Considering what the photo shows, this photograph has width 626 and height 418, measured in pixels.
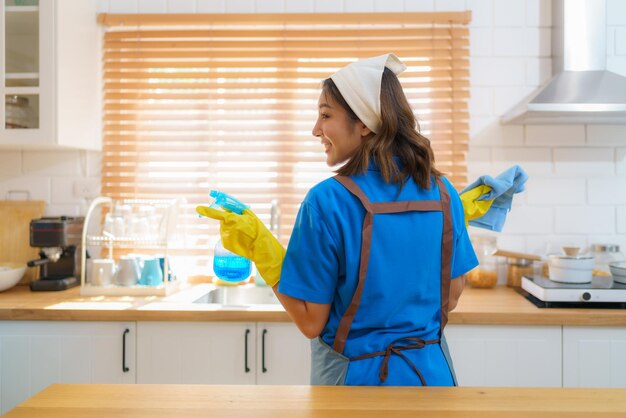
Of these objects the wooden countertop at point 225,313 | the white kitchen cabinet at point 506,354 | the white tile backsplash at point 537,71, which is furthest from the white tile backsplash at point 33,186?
the white tile backsplash at point 537,71

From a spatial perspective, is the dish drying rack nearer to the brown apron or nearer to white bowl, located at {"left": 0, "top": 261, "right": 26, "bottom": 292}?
white bowl, located at {"left": 0, "top": 261, "right": 26, "bottom": 292}

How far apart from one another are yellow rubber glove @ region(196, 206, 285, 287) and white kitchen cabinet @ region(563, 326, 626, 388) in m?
1.32

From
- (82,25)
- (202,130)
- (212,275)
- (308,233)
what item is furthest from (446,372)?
(82,25)

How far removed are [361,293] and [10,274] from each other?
193 cm

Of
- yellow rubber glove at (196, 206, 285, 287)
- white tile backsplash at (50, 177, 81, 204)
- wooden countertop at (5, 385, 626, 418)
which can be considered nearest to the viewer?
wooden countertop at (5, 385, 626, 418)

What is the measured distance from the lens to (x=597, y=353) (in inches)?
89.0

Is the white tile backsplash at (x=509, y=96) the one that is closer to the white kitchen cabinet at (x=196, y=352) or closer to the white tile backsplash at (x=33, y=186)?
the white kitchen cabinet at (x=196, y=352)

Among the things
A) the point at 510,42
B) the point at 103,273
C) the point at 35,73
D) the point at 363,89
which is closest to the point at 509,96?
the point at 510,42

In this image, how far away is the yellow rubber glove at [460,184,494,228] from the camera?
1797 mm

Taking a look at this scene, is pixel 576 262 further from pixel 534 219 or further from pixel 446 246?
pixel 446 246

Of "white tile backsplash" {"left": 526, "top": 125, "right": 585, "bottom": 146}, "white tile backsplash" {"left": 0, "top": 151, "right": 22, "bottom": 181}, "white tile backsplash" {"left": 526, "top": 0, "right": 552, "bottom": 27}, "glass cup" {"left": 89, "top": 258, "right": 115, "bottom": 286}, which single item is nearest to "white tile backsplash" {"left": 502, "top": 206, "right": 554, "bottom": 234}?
"white tile backsplash" {"left": 526, "top": 125, "right": 585, "bottom": 146}

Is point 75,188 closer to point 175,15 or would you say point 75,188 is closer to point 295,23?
point 175,15

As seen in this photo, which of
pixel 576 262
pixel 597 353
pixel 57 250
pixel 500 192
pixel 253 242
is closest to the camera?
pixel 253 242

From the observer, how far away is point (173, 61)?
2.93 metres
